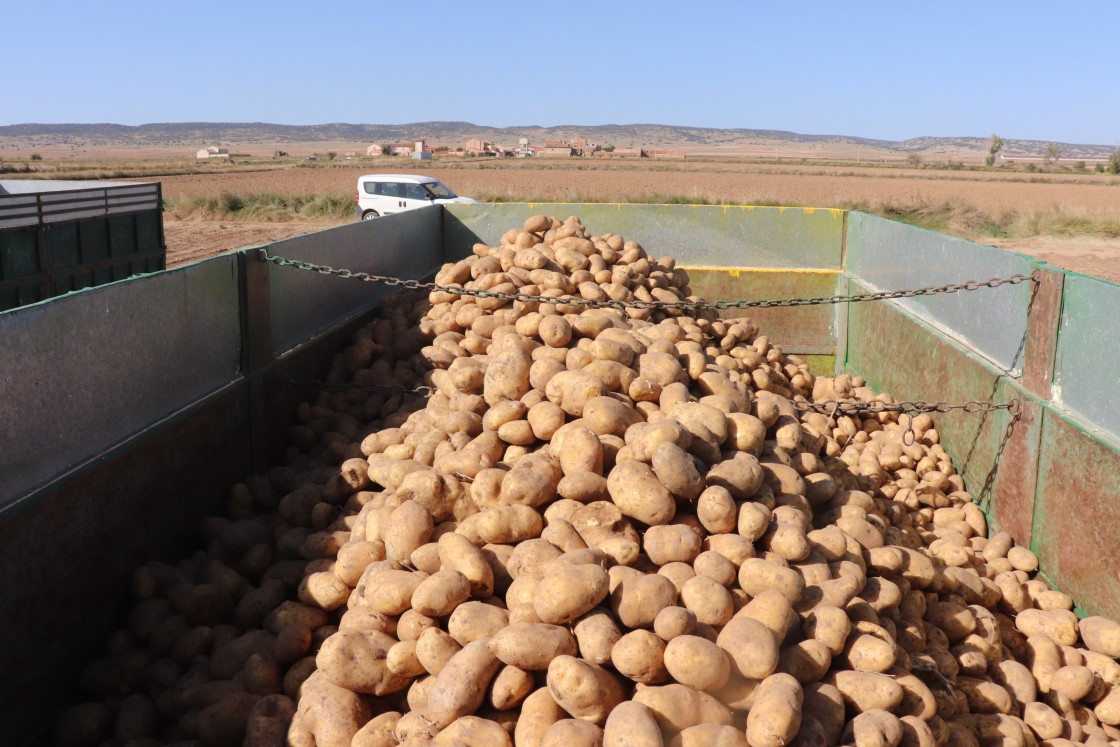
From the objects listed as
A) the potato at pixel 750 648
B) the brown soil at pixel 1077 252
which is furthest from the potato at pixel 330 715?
the brown soil at pixel 1077 252

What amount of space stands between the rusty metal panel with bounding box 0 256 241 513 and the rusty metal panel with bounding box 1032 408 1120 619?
14.2ft

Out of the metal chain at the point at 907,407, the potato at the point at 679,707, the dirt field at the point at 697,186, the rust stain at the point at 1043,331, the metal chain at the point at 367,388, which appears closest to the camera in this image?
the potato at the point at 679,707

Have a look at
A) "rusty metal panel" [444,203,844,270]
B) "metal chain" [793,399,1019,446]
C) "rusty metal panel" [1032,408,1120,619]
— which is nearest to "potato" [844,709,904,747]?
"rusty metal panel" [1032,408,1120,619]

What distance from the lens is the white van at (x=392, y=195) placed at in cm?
1794

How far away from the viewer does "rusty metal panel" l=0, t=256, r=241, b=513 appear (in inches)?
132

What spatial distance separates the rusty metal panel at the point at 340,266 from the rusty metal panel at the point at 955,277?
4.21 m

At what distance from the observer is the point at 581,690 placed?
2.73m

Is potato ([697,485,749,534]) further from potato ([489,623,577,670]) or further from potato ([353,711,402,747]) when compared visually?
potato ([353,711,402,747])

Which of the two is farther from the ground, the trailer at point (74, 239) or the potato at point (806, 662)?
the trailer at point (74, 239)

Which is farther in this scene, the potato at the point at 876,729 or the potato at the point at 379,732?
the potato at the point at 379,732

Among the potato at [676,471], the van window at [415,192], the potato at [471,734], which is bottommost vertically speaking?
the potato at [471,734]

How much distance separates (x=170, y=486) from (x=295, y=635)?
3.91 ft

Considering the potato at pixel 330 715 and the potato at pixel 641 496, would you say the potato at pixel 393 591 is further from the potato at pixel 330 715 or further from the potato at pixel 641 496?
the potato at pixel 641 496

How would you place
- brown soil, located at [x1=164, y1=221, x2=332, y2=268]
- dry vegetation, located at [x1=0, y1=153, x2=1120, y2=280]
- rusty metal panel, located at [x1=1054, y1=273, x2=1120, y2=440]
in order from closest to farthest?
1. rusty metal panel, located at [x1=1054, y1=273, x2=1120, y2=440]
2. brown soil, located at [x1=164, y1=221, x2=332, y2=268]
3. dry vegetation, located at [x1=0, y1=153, x2=1120, y2=280]
